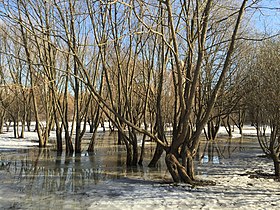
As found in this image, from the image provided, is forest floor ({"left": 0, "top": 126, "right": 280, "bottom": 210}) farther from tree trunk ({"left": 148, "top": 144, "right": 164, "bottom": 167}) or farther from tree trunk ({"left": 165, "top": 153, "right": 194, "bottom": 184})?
tree trunk ({"left": 148, "top": 144, "right": 164, "bottom": 167})

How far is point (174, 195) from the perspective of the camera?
7559mm

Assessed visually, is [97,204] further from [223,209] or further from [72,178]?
[72,178]

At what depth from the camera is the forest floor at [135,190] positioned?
22.3 feet

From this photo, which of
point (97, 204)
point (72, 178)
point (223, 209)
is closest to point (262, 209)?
point (223, 209)

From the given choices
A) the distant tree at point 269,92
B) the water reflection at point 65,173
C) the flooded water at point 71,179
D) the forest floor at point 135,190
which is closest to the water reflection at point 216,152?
the flooded water at point 71,179

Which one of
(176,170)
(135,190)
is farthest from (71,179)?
(176,170)

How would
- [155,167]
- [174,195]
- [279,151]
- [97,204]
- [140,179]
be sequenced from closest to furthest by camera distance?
[97,204] → [174,195] → [140,179] → [279,151] → [155,167]

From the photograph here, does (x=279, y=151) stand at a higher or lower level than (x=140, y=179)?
higher

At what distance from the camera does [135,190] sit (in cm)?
822

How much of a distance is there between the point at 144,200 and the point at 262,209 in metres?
2.42

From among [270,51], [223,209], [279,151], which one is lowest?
[223,209]

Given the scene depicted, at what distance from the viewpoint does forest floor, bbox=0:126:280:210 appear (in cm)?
681

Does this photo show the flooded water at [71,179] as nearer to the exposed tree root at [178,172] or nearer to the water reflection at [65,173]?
the water reflection at [65,173]

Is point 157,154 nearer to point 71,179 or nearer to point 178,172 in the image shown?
point 178,172
